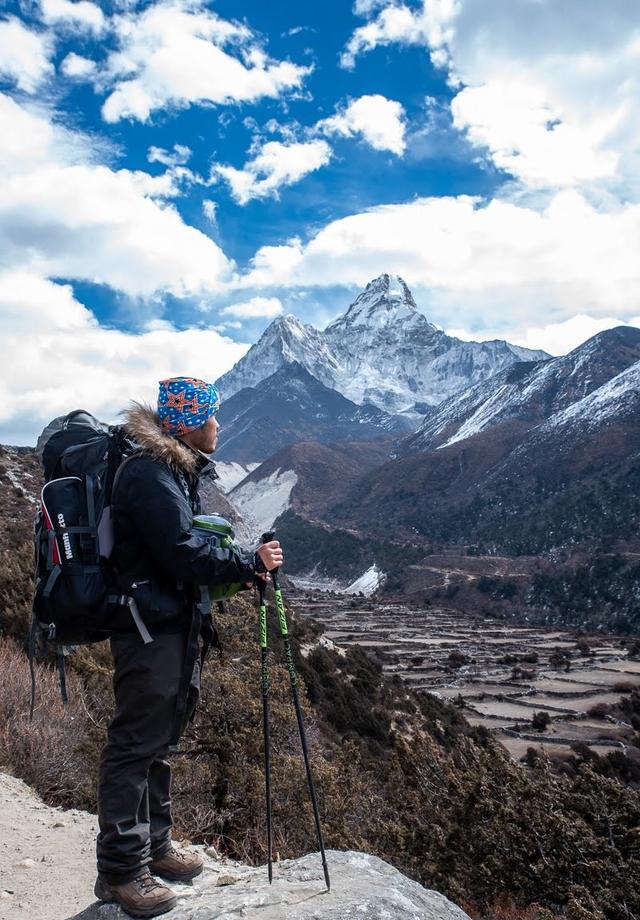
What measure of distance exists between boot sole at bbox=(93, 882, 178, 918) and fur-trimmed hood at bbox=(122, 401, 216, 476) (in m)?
1.92

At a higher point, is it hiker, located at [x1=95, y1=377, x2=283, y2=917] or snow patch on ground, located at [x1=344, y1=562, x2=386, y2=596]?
hiker, located at [x1=95, y1=377, x2=283, y2=917]

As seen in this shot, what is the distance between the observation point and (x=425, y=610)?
84.4 m

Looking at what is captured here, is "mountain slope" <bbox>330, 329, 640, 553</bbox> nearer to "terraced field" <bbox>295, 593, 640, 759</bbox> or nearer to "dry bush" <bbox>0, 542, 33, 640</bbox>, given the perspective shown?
"terraced field" <bbox>295, 593, 640, 759</bbox>

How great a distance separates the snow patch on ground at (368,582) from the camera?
11139cm

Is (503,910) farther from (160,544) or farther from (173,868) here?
(160,544)

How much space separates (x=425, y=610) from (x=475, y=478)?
77587mm

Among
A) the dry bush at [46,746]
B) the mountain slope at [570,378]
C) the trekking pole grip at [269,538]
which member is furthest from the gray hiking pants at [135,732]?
the mountain slope at [570,378]

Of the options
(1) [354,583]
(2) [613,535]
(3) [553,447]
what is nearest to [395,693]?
(2) [613,535]

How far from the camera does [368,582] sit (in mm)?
114000

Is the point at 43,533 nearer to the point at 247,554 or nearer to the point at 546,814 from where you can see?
the point at 247,554

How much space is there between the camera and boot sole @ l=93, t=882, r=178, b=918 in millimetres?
2977

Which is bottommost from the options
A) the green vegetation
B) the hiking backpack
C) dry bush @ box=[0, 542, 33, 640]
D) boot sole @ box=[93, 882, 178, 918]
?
the green vegetation

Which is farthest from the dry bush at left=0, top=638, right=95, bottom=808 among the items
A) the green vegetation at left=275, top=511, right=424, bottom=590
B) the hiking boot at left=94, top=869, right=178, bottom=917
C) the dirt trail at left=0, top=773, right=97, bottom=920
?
the green vegetation at left=275, top=511, right=424, bottom=590

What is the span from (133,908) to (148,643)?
1.15 meters
